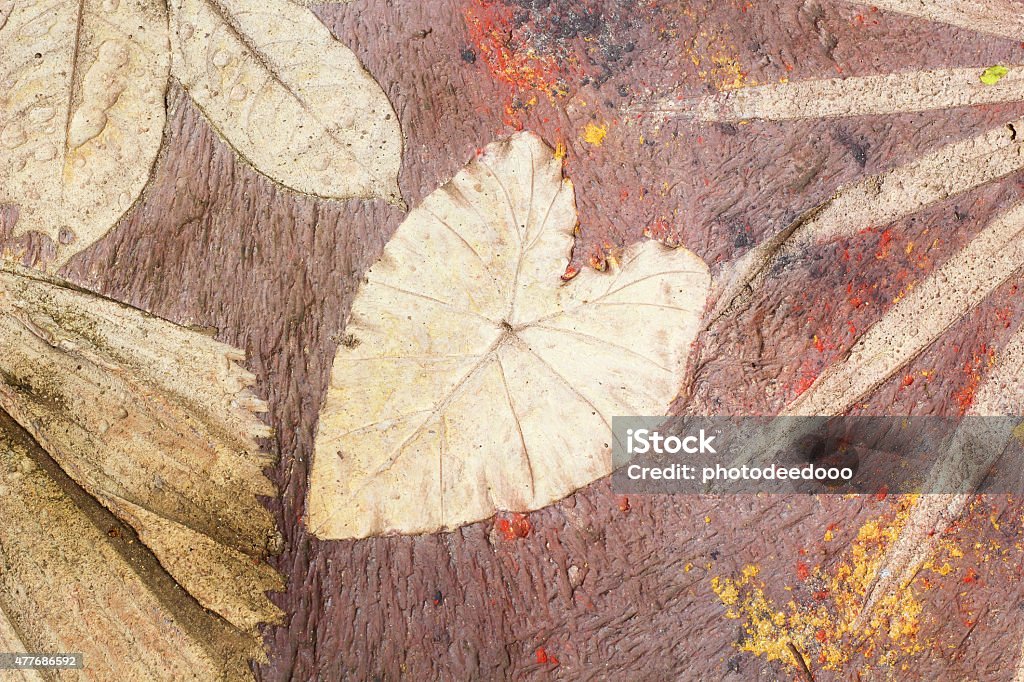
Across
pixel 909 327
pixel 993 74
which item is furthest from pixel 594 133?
pixel 993 74

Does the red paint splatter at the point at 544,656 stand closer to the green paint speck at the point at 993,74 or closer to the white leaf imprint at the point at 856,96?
the white leaf imprint at the point at 856,96

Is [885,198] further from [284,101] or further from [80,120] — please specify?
[80,120]

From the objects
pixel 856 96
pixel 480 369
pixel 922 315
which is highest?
pixel 856 96


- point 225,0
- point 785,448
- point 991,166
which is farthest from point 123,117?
point 991,166

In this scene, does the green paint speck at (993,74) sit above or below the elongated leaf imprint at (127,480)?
above

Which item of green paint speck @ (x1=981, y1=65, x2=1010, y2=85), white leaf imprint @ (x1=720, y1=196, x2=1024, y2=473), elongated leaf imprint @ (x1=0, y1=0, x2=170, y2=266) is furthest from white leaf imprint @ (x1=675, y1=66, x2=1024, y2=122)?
elongated leaf imprint @ (x1=0, y1=0, x2=170, y2=266)

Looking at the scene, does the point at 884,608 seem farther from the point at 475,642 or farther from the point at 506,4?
the point at 506,4

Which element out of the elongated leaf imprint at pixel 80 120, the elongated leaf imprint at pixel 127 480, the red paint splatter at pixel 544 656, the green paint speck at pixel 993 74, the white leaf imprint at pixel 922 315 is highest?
the green paint speck at pixel 993 74

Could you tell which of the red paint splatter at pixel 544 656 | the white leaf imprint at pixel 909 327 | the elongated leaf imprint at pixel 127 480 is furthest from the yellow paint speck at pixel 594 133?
the red paint splatter at pixel 544 656
